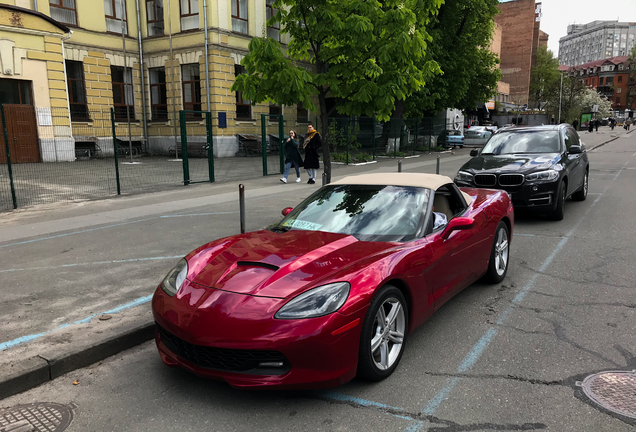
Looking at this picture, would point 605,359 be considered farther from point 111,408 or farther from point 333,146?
point 333,146

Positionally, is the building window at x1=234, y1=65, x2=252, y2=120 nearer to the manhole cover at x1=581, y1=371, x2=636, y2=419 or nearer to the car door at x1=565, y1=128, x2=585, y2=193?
the car door at x1=565, y1=128, x2=585, y2=193

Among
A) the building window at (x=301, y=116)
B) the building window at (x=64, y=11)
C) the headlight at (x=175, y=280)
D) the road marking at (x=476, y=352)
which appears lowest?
the road marking at (x=476, y=352)

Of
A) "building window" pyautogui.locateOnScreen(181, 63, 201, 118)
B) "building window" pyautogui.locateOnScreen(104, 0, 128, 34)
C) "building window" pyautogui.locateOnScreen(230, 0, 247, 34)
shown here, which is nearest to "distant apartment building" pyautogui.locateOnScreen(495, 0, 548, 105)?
"building window" pyautogui.locateOnScreen(230, 0, 247, 34)

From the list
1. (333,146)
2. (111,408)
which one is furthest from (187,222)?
(333,146)

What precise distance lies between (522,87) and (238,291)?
89.7m

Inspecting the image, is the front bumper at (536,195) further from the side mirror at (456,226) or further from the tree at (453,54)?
the tree at (453,54)

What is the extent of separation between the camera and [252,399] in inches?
127

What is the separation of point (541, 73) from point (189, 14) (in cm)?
8637

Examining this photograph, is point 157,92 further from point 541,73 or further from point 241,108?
point 541,73

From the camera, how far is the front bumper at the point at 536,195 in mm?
8688

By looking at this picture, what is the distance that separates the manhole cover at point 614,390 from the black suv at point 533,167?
5.71 m

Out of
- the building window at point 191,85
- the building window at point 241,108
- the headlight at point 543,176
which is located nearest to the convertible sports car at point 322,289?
the headlight at point 543,176

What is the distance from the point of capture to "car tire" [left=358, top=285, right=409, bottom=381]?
3211mm

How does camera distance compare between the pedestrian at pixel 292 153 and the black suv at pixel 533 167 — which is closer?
the black suv at pixel 533 167
